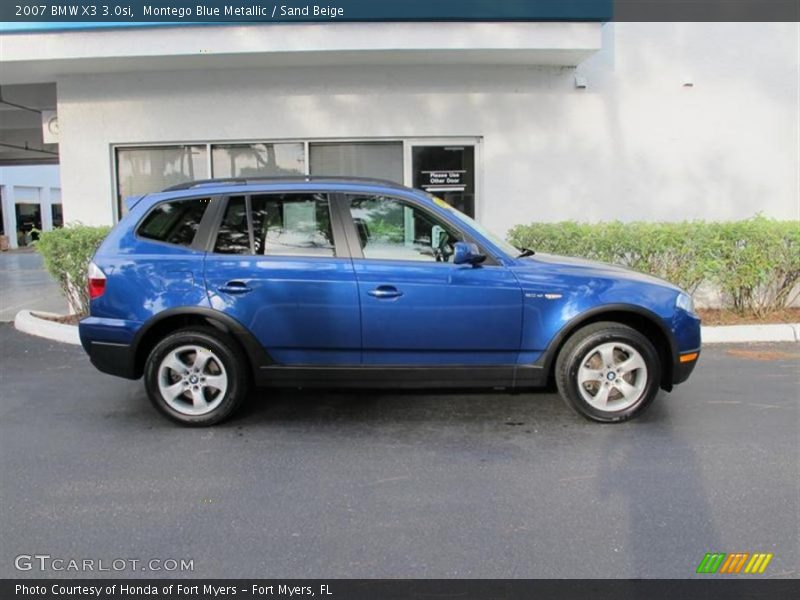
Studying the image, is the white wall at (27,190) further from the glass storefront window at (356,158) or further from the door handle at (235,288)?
the door handle at (235,288)

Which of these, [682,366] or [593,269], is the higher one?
[593,269]

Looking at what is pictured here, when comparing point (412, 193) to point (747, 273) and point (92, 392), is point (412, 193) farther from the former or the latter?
point (747, 273)

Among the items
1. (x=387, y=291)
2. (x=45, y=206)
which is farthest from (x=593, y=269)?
(x=45, y=206)

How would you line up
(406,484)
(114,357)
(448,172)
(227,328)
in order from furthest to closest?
(448,172), (114,357), (227,328), (406,484)

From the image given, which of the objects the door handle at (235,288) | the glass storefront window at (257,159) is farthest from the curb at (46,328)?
the door handle at (235,288)

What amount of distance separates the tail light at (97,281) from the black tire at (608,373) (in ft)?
11.0

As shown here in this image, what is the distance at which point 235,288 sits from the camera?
448 centimetres

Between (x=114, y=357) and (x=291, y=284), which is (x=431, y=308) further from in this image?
(x=114, y=357)

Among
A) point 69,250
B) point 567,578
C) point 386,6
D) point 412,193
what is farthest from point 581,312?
point 69,250

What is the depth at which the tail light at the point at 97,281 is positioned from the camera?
15.0 ft

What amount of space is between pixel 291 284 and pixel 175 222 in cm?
108

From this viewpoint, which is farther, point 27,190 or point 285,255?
point 27,190
